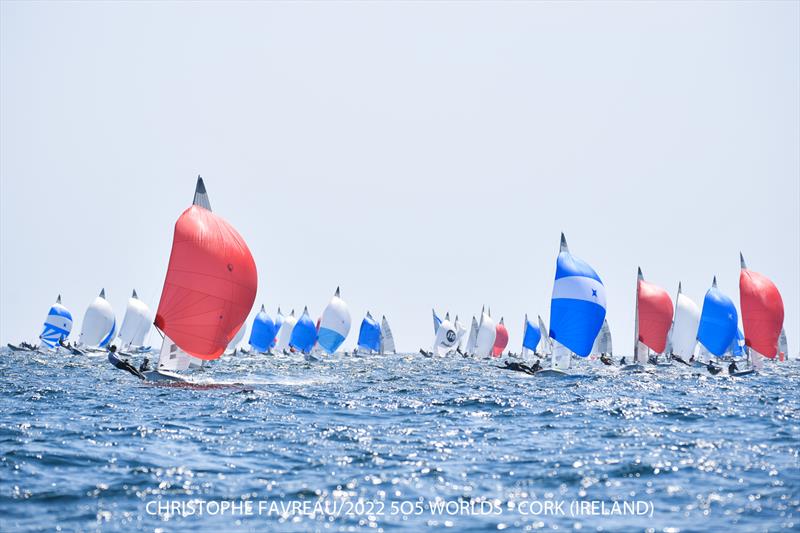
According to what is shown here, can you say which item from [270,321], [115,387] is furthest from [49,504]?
[270,321]

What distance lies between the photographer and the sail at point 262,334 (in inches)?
4614

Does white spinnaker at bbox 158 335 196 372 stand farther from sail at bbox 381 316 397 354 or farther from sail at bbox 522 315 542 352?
sail at bbox 381 316 397 354

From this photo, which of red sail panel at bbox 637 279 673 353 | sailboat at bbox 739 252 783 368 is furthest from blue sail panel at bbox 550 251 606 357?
red sail panel at bbox 637 279 673 353

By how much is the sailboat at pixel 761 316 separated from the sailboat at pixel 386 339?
7505 centimetres

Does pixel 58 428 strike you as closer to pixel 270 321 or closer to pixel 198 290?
pixel 198 290

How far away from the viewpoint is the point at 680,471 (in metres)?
14.4

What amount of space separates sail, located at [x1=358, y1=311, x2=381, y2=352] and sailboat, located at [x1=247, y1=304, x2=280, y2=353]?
44.6ft

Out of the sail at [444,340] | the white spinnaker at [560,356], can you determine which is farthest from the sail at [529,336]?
the white spinnaker at [560,356]

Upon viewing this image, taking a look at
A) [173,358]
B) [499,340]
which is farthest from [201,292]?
[499,340]

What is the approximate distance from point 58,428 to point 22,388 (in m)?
16.0

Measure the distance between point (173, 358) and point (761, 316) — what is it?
129 feet

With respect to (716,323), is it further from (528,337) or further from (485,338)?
(528,337)

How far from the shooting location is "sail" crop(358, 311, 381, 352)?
121188 millimetres

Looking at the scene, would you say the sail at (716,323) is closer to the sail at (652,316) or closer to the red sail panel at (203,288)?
the sail at (652,316)
